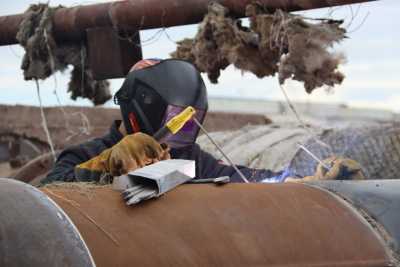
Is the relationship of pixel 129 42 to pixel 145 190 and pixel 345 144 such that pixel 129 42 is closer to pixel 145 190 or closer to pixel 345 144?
pixel 345 144

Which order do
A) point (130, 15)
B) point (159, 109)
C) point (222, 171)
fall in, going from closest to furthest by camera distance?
point (159, 109) < point (222, 171) < point (130, 15)

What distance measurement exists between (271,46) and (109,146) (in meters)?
0.90

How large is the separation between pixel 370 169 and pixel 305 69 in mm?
1352

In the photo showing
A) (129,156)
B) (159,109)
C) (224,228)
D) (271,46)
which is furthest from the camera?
(271,46)

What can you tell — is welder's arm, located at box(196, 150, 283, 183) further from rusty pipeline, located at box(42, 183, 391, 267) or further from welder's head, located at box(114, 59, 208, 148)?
rusty pipeline, located at box(42, 183, 391, 267)

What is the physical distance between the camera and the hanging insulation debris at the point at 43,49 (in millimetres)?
4652

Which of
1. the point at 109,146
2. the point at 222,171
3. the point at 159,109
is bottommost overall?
the point at 222,171

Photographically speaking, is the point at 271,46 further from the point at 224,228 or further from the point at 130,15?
the point at 224,228

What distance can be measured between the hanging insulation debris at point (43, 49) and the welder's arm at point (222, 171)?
2.89 feet

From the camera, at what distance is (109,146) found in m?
4.16

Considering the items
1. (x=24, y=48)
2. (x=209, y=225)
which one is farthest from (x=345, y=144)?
(x=209, y=225)

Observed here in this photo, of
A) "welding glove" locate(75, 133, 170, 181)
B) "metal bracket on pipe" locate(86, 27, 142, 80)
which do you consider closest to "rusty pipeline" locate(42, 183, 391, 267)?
"welding glove" locate(75, 133, 170, 181)

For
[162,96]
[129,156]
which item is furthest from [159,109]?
[129,156]

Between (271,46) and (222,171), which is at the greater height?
A: (271,46)
